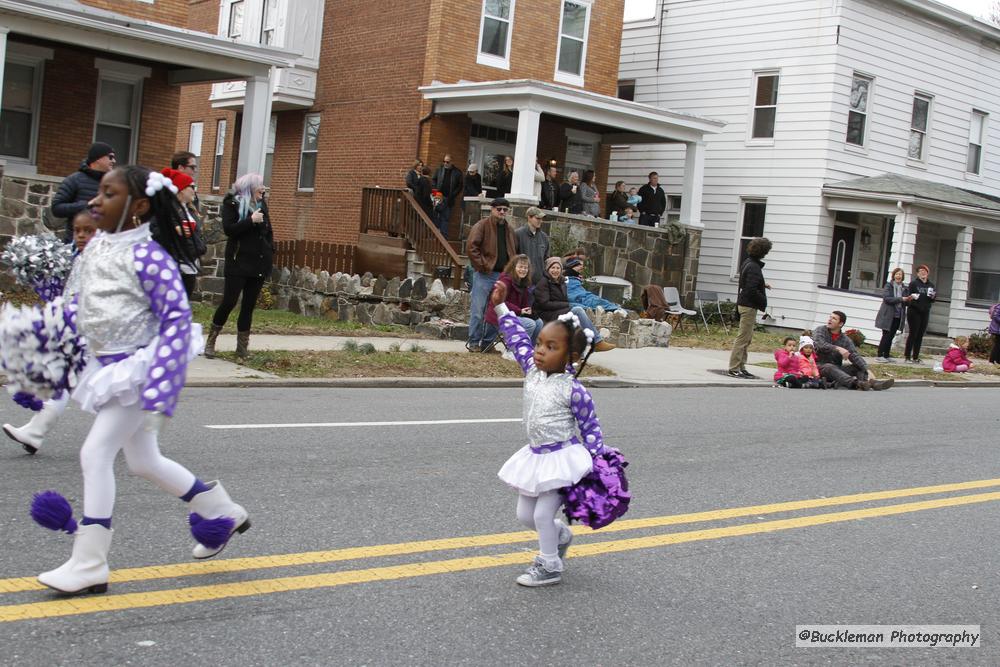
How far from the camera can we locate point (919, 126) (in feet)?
95.7

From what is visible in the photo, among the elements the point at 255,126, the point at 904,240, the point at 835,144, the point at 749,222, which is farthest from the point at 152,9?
the point at 904,240

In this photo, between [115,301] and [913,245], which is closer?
[115,301]

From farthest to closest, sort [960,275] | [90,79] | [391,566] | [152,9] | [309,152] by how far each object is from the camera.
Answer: [960,275] < [309,152] < [152,9] < [90,79] < [391,566]

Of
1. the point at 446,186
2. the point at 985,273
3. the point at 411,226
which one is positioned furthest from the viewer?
the point at 985,273

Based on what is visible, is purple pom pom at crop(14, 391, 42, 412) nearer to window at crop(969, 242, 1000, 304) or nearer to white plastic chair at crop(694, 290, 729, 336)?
white plastic chair at crop(694, 290, 729, 336)

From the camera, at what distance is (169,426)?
8469mm

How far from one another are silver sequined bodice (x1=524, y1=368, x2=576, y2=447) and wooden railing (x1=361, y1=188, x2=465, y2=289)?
1423cm

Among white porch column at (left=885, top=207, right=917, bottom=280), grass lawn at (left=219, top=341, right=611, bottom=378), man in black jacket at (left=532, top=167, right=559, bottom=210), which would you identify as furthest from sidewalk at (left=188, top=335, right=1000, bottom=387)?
white porch column at (left=885, top=207, right=917, bottom=280)

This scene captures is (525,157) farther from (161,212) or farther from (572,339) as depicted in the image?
(161,212)

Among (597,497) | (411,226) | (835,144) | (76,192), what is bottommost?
(597,497)

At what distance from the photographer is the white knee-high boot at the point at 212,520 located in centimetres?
495

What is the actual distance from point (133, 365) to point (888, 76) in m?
26.3

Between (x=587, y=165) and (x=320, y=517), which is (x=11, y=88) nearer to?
(x=587, y=165)

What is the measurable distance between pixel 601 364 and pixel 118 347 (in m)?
11.7
